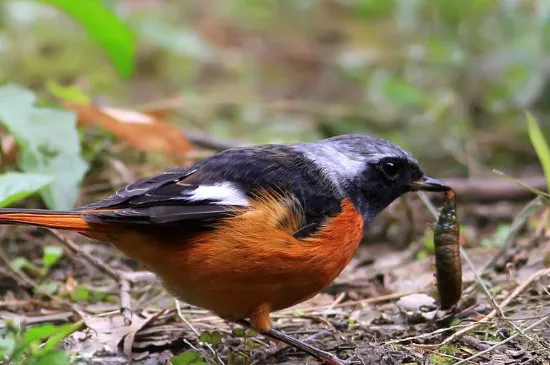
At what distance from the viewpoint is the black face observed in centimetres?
400

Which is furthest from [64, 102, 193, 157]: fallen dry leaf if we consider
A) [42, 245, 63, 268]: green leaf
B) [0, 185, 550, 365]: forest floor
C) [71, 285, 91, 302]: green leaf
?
[71, 285, 91, 302]: green leaf

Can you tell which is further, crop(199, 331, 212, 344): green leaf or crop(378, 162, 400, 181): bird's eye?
crop(378, 162, 400, 181): bird's eye

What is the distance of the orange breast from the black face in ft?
1.28

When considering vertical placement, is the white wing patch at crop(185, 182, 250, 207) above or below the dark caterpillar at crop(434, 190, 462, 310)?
above

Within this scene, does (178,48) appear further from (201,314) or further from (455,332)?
(455,332)

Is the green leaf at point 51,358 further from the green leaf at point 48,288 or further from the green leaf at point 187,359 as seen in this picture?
the green leaf at point 48,288

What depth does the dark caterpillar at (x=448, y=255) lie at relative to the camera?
148 inches

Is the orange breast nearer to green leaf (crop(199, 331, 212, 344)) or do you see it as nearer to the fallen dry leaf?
green leaf (crop(199, 331, 212, 344))

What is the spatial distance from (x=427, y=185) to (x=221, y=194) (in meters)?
1.13

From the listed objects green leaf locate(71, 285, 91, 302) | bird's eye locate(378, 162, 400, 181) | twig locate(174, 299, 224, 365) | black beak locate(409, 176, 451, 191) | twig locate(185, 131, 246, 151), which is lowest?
green leaf locate(71, 285, 91, 302)

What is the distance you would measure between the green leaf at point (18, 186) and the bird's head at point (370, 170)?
1.34m

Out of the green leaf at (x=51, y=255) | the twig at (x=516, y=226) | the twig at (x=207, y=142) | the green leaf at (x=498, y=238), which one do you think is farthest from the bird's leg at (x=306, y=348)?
the twig at (x=207, y=142)

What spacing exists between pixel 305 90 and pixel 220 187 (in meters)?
6.88

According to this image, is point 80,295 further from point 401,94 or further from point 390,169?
point 401,94
